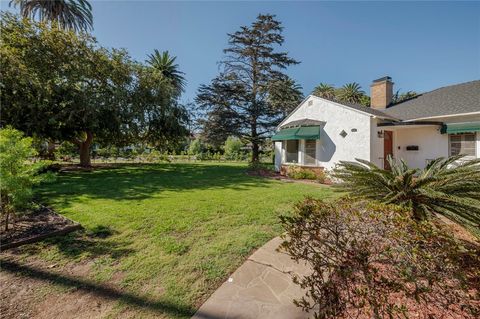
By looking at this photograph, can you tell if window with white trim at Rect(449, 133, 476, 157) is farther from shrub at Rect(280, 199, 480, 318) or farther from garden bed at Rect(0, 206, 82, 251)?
garden bed at Rect(0, 206, 82, 251)

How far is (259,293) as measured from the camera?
3082mm

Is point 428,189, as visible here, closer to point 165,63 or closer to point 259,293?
point 259,293

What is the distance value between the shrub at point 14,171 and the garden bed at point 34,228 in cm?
32

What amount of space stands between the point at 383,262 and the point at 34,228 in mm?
6939

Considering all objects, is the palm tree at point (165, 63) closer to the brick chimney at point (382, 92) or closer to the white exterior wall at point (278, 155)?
the white exterior wall at point (278, 155)

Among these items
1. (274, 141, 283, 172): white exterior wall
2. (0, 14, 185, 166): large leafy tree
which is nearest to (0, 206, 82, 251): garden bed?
(0, 14, 185, 166): large leafy tree

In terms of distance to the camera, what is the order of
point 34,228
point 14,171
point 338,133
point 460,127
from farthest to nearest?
point 338,133 → point 460,127 → point 34,228 → point 14,171

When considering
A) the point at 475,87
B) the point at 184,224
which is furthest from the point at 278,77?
the point at 184,224

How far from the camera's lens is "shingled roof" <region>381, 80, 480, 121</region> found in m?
11.6

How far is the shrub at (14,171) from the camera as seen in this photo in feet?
14.4

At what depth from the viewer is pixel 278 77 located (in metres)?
26.4

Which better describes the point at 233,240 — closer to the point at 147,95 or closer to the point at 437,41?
the point at 437,41

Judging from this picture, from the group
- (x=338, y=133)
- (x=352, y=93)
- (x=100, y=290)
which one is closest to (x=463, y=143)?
(x=338, y=133)

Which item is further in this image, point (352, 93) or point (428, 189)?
point (352, 93)
